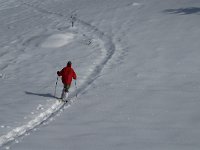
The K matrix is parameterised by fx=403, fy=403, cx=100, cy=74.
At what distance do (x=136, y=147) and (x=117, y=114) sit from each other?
9.84ft

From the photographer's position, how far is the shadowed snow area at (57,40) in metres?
25.2

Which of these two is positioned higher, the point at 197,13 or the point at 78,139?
the point at 197,13

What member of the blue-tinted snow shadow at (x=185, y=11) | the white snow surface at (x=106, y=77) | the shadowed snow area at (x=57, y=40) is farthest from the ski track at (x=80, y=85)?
the blue-tinted snow shadow at (x=185, y=11)

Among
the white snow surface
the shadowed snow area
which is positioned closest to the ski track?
the white snow surface

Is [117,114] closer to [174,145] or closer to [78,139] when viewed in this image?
[78,139]

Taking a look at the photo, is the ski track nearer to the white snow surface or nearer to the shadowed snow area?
the white snow surface

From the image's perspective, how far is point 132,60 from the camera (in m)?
19.9

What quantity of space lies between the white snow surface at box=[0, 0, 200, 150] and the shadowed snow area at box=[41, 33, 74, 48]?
0.24 feet

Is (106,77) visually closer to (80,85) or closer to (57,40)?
(80,85)

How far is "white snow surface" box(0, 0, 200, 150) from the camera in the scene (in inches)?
443

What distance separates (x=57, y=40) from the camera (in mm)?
25656

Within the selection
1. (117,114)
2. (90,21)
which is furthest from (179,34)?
(117,114)

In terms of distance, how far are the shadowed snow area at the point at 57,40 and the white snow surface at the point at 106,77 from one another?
72 mm

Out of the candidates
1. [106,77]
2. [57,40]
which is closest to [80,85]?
[106,77]
